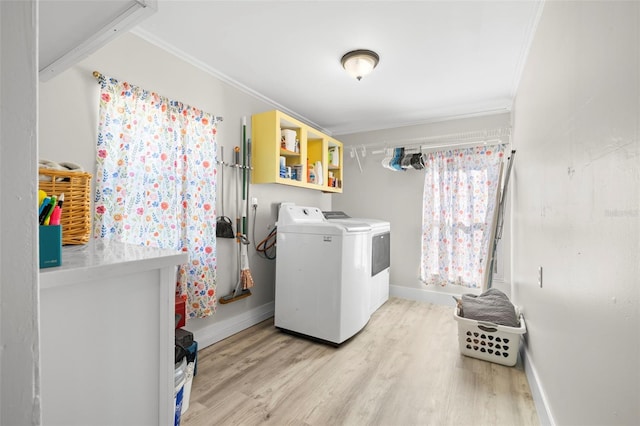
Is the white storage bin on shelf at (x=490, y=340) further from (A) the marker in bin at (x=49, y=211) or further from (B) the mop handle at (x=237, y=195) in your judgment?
(A) the marker in bin at (x=49, y=211)

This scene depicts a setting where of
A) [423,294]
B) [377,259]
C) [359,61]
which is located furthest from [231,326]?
[359,61]

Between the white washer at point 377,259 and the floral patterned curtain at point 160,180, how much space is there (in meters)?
1.34

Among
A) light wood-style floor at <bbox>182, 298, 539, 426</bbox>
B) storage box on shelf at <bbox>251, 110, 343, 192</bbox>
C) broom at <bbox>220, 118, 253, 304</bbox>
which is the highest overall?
storage box on shelf at <bbox>251, 110, 343, 192</bbox>

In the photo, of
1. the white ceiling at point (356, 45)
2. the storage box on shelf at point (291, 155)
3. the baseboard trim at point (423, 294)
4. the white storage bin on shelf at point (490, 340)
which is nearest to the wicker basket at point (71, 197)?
the white ceiling at point (356, 45)

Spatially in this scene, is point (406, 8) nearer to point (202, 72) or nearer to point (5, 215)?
point (202, 72)

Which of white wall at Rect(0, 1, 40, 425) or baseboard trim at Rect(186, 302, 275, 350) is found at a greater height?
white wall at Rect(0, 1, 40, 425)

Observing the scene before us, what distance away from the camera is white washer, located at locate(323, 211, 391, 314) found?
3.00 m

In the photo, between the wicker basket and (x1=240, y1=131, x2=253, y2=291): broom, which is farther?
(x1=240, y1=131, x2=253, y2=291): broom

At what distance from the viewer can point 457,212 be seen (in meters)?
3.32

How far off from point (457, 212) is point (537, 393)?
1.99 meters

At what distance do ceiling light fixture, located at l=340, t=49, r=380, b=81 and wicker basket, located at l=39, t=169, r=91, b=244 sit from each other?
6.31ft

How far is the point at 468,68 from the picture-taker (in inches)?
94.9

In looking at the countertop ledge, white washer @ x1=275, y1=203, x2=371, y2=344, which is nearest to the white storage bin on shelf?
white washer @ x1=275, y1=203, x2=371, y2=344

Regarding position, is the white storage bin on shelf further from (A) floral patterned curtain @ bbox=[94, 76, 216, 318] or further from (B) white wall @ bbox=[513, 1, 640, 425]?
(A) floral patterned curtain @ bbox=[94, 76, 216, 318]
